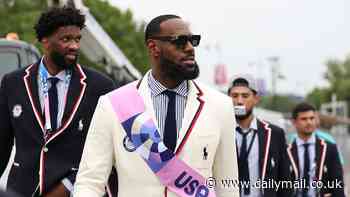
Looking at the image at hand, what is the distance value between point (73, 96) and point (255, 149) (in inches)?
84.4

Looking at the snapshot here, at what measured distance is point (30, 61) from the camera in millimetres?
7488

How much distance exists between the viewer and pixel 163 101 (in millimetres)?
4438

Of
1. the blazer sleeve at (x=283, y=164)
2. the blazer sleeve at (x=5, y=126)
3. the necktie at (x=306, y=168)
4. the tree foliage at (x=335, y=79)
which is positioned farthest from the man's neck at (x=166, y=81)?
the tree foliage at (x=335, y=79)

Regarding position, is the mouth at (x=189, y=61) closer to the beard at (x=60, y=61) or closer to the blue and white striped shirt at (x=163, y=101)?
the blue and white striped shirt at (x=163, y=101)

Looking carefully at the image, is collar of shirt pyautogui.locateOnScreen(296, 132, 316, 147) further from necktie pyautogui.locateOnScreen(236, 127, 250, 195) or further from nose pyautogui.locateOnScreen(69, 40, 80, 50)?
nose pyautogui.locateOnScreen(69, 40, 80, 50)

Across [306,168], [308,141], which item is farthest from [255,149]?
[308,141]

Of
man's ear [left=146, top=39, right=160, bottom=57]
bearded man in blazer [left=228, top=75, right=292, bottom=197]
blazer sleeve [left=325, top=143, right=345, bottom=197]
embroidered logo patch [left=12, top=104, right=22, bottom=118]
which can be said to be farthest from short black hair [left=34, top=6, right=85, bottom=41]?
blazer sleeve [left=325, top=143, right=345, bottom=197]

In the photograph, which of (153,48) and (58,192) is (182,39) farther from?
(58,192)

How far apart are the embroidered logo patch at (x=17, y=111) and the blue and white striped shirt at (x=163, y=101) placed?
3.65ft

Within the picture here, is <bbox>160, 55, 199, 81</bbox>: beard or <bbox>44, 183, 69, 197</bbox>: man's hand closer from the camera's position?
<bbox>160, 55, 199, 81</bbox>: beard

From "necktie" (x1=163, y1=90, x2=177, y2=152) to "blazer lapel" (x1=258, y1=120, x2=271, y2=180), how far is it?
2.65m

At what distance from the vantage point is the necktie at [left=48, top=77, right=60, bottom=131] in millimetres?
5195

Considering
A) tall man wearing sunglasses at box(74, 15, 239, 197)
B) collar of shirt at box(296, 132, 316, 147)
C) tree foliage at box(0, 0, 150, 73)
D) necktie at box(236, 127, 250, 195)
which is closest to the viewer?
tall man wearing sunglasses at box(74, 15, 239, 197)

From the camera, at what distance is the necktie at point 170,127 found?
14.2 feet
